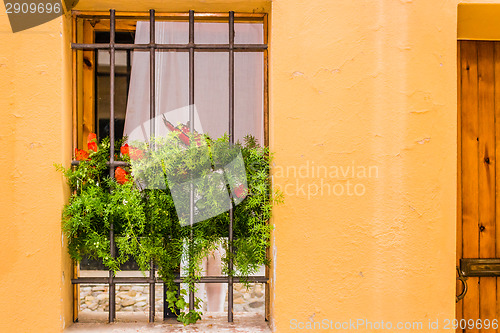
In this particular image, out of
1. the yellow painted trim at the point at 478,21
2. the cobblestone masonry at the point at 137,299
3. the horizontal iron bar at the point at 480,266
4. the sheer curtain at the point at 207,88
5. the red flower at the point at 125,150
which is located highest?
the yellow painted trim at the point at 478,21

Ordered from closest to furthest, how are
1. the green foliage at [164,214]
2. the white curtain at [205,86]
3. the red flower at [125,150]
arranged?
the green foliage at [164,214]
the red flower at [125,150]
the white curtain at [205,86]

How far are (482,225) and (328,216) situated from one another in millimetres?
1219

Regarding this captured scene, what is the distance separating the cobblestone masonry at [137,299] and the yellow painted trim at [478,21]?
7.06 ft

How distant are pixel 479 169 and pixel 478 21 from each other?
98 centimetres

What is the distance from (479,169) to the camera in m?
2.54

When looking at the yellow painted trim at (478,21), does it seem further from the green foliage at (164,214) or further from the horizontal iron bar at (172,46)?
the green foliage at (164,214)

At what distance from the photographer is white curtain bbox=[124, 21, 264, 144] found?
8.18 ft

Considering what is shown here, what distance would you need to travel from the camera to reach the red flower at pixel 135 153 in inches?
85.9

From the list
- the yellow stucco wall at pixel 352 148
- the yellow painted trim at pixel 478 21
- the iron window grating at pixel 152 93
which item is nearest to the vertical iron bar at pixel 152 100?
the iron window grating at pixel 152 93

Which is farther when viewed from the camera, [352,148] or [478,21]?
[478,21]

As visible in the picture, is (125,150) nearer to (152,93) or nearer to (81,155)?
(81,155)

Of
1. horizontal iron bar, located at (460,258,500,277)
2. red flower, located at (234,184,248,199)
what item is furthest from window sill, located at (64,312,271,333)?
horizontal iron bar, located at (460,258,500,277)

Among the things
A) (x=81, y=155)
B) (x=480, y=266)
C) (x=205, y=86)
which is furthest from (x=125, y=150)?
(x=480, y=266)

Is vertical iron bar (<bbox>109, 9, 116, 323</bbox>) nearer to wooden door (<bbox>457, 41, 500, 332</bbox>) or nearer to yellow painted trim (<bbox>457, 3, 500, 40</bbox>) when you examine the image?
yellow painted trim (<bbox>457, 3, 500, 40</bbox>)
